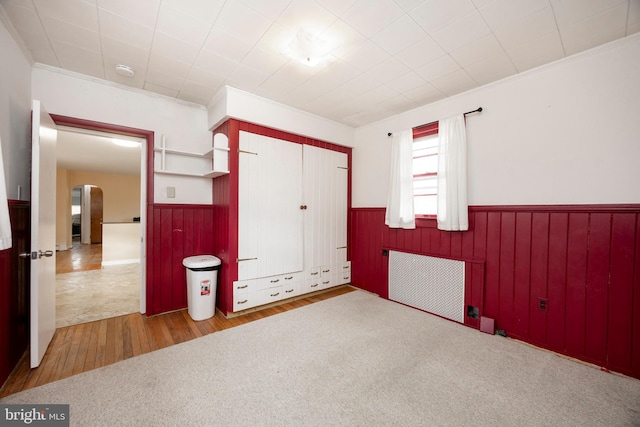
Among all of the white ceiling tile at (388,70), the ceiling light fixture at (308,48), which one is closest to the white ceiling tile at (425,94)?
the white ceiling tile at (388,70)

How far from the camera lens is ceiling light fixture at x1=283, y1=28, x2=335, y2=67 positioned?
196cm

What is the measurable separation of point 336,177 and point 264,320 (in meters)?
2.33

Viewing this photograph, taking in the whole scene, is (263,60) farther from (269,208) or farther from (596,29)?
(596,29)

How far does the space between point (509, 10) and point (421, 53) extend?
2.10 ft

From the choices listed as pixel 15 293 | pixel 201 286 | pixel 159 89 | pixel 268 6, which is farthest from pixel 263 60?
pixel 15 293

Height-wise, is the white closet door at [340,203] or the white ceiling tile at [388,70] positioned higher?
the white ceiling tile at [388,70]

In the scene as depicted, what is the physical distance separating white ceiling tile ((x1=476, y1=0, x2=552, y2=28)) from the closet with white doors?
2.36 metres

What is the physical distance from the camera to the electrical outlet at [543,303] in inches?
91.2

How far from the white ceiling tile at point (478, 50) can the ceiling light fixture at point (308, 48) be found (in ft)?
3.70

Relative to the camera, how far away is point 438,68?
242 cm

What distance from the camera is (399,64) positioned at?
7.79 feet

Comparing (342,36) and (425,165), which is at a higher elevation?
(342,36)

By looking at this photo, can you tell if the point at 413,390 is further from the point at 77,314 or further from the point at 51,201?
the point at 77,314

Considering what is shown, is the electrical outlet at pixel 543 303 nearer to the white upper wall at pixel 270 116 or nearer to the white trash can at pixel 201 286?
the white upper wall at pixel 270 116
